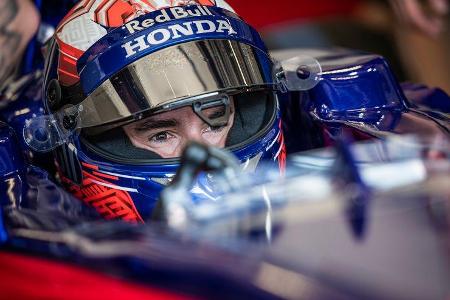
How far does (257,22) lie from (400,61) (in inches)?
31.6

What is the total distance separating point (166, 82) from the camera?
1562 millimetres

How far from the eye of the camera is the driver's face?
1.65m

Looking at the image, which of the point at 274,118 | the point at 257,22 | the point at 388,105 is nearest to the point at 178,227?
the point at 274,118

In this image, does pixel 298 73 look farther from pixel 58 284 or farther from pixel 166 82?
pixel 58 284

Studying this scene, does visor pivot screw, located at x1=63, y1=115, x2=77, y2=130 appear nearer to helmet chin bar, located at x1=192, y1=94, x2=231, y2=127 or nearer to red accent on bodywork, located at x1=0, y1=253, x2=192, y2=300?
helmet chin bar, located at x1=192, y1=94, x2=231, y2=127

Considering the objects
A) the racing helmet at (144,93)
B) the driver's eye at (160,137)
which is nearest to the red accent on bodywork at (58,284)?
the racing helmet at (144,93)

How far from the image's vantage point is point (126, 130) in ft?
5.53

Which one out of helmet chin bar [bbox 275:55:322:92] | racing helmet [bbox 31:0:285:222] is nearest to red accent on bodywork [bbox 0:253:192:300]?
racing helmet [bbox 31:0:285:222]

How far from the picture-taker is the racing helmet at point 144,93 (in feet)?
5.15

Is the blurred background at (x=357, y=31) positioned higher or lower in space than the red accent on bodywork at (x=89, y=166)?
lower

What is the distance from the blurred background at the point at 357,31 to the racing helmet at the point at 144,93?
2101 millimetres

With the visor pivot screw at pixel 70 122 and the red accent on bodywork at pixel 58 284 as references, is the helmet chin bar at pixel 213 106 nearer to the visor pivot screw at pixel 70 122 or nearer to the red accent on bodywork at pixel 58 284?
the visor pivot screw at pixel 70 122

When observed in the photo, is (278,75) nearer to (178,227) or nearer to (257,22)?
(178,227)

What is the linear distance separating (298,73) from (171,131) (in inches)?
13.3
